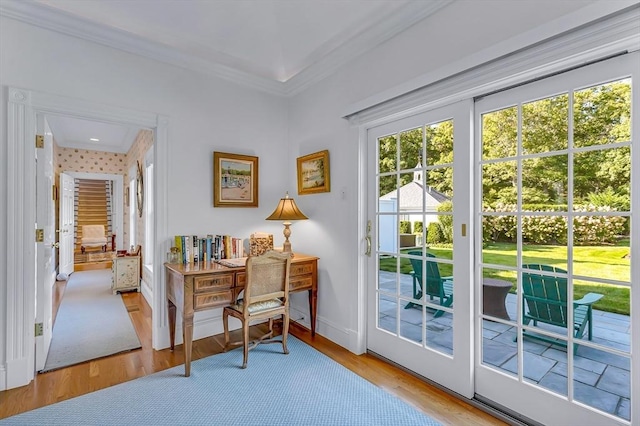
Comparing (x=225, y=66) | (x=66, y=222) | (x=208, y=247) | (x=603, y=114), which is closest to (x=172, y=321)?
(x=208, y=247)

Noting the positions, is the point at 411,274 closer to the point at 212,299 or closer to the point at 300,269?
the point at 300,269

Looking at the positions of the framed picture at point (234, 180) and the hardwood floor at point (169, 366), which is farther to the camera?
the framed picture at point (234, 180)

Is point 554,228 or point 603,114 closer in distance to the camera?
point 603,114

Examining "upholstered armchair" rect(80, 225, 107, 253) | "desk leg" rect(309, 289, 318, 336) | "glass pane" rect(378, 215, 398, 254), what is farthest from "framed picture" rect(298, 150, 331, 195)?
"upholstered armchair" rect(80, 225, 107, 253)

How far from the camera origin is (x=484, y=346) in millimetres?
2061

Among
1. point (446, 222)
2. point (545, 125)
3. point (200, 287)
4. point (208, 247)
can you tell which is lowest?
point (200, 287)

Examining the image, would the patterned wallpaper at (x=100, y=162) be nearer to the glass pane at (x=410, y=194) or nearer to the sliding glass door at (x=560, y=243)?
the glass pane at (x=410, y=194)

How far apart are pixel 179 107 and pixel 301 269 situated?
1.93 m

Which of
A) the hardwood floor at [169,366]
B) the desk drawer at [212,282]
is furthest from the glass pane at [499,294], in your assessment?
the desk drawer at [212,282]

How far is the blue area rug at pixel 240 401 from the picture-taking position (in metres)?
1.88

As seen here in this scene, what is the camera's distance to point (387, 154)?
2666mm

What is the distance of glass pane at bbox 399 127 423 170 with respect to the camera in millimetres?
2416

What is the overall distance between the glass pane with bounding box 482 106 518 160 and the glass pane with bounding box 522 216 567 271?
0.43 meters

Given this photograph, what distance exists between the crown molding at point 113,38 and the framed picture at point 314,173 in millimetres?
976
